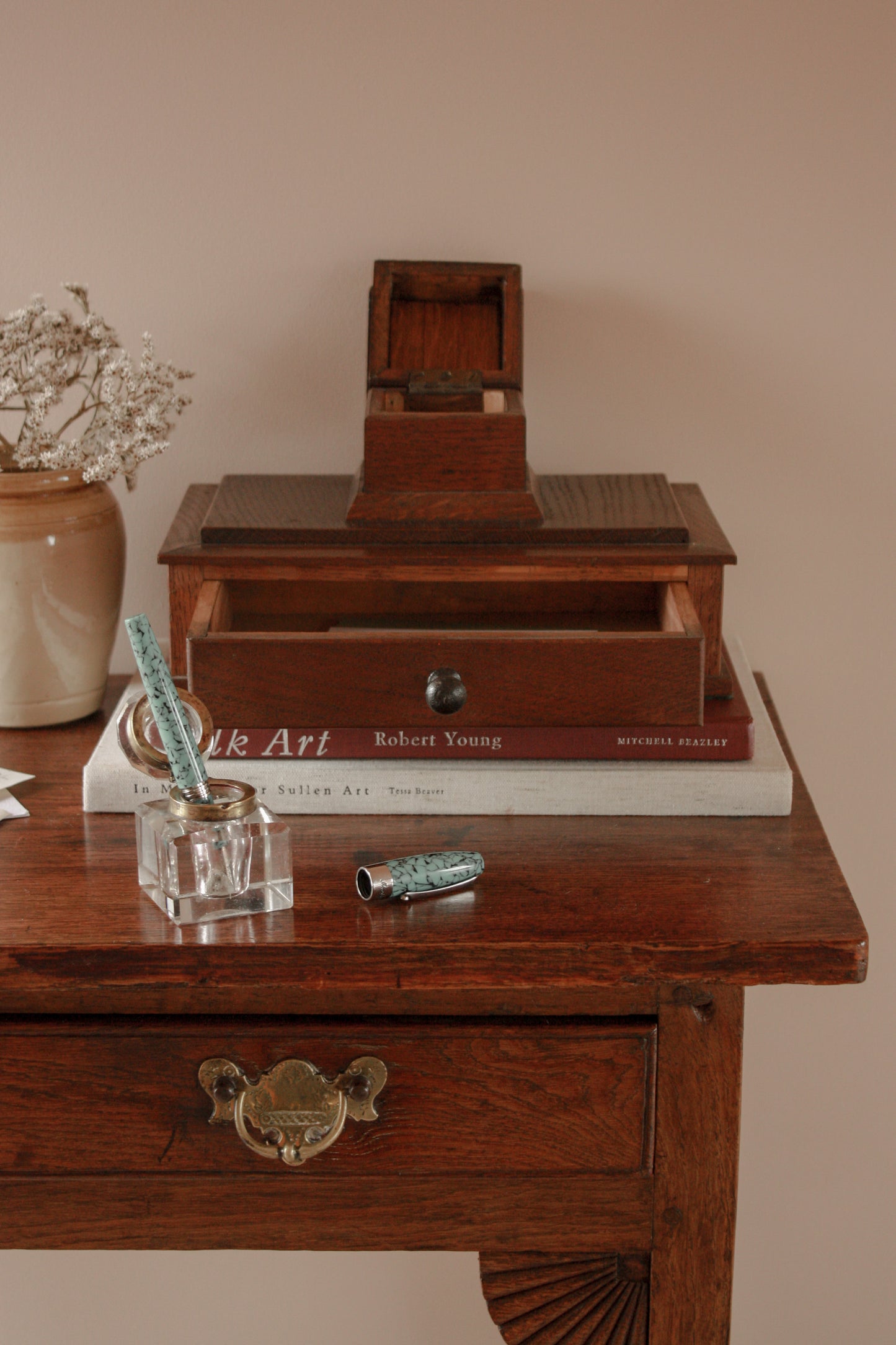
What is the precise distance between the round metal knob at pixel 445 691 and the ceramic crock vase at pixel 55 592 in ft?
1.11

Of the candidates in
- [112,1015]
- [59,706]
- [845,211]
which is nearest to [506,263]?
[845,211]

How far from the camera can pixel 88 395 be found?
104cm

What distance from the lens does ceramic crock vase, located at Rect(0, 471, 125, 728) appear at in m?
0.99

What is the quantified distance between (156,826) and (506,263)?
61cm

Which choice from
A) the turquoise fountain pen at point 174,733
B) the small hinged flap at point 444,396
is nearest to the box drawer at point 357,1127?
the turquoise fountain pen at point 174,733

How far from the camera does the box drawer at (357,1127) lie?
0.75 metres

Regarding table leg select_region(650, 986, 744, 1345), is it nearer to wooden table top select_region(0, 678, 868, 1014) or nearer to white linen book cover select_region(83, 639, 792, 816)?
wooden table top select_region(0, 678, 868, 1014)

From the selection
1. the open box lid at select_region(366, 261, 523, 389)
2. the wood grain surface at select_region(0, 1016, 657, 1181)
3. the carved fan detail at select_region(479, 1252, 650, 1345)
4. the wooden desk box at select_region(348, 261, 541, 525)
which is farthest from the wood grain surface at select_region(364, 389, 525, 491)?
the carved fan detail at select_region(479, 1252, 650, 1345)

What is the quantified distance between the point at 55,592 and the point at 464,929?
1.53 ft

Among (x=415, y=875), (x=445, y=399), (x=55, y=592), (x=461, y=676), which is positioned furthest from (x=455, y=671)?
(x=55, y=592)

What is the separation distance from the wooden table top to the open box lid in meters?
0.40

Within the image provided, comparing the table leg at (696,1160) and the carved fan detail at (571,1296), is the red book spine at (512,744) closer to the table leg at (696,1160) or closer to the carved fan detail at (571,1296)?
the table leg at (696,1160)

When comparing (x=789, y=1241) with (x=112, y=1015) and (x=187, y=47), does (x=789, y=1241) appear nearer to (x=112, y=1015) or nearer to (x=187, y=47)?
(x=112, y=1015)

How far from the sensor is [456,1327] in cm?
142
